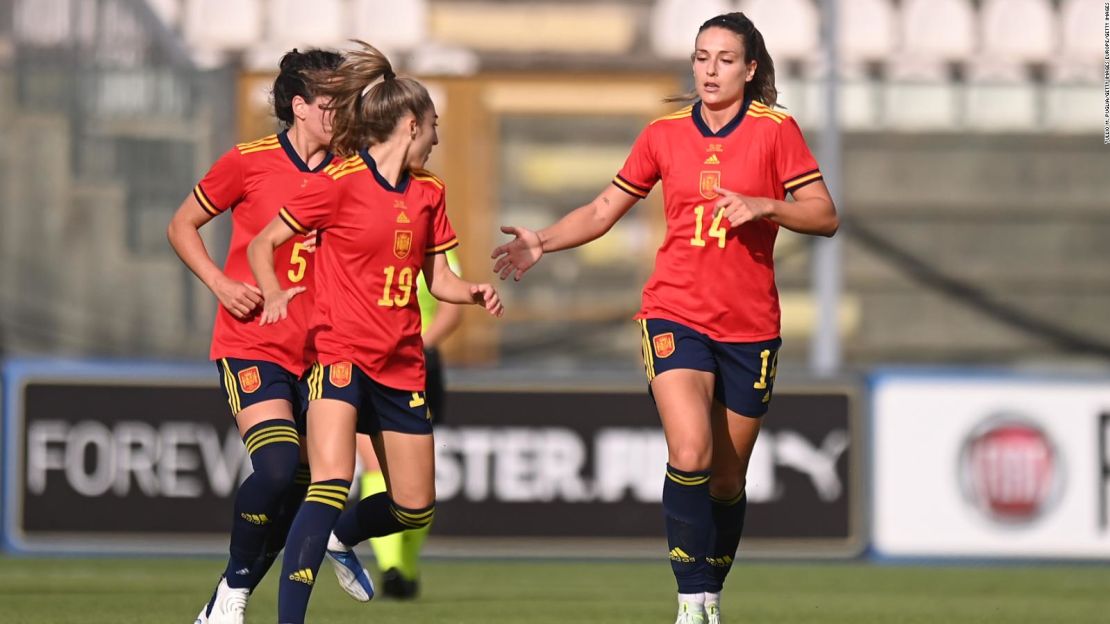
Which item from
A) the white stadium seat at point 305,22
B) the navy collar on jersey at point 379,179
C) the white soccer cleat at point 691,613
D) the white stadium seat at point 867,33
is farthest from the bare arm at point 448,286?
the white stadium seat at point 867,33

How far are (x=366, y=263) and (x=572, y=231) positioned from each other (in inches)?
33.7

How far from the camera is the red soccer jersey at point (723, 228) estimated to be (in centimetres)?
624

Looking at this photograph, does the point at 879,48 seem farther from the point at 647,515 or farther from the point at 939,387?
the point at 647,515

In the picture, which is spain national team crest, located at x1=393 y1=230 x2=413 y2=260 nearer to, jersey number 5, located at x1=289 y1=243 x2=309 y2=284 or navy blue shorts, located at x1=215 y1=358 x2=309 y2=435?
jersey number 5, located at x1=289 y1=243 x2=309 y2=284

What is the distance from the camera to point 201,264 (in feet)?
20.4

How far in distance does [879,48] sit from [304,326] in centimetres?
844

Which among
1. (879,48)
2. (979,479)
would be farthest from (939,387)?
(879,48)

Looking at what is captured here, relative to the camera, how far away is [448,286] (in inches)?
243

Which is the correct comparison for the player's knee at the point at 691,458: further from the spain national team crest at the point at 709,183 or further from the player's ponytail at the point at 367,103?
the player's ponytail at the point at 367,103

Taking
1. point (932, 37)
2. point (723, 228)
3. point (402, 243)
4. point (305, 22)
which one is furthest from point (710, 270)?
point (932, 37)

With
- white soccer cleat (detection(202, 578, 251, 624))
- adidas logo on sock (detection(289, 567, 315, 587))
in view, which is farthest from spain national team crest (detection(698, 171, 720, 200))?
white soccer cleat (detection(202, 578, 251, 624))

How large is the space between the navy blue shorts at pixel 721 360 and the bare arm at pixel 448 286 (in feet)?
1.67

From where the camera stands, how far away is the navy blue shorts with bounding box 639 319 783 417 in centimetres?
625

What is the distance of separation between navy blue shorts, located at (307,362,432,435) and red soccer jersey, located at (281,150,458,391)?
0.02 metres
